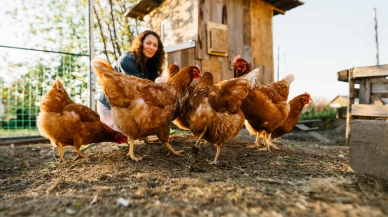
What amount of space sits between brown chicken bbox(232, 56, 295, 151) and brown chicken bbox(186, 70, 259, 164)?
503 millimetres

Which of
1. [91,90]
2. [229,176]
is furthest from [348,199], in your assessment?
[91,90]

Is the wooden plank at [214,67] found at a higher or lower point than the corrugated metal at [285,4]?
lower

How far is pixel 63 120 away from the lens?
295 cm

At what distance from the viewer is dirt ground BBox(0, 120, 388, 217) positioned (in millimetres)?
1337

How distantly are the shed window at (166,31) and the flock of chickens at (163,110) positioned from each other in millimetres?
3860

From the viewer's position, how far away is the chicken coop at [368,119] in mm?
1722

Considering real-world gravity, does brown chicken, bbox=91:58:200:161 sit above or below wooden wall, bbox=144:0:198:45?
below

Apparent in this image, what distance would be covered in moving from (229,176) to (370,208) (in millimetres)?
1031

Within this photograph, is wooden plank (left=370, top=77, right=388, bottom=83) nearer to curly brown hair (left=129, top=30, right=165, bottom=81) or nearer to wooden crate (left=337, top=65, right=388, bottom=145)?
wooden crate (left=337, top=65, right=388, bottom=145)

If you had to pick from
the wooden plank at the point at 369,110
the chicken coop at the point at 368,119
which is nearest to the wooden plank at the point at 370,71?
the chicken coop at the point at 368,119

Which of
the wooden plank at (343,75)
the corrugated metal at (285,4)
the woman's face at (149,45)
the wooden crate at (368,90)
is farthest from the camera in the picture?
the corrugated metal at (285,4)

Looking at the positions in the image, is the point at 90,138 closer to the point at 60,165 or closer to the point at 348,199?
the point at 60,165

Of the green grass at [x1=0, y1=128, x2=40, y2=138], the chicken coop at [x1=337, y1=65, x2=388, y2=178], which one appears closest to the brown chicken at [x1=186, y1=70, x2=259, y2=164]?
the chicken coop at [x1=337, y1=65, x2=388, y2=178]

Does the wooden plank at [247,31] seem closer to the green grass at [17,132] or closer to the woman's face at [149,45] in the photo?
the woman's face at [149,45]
